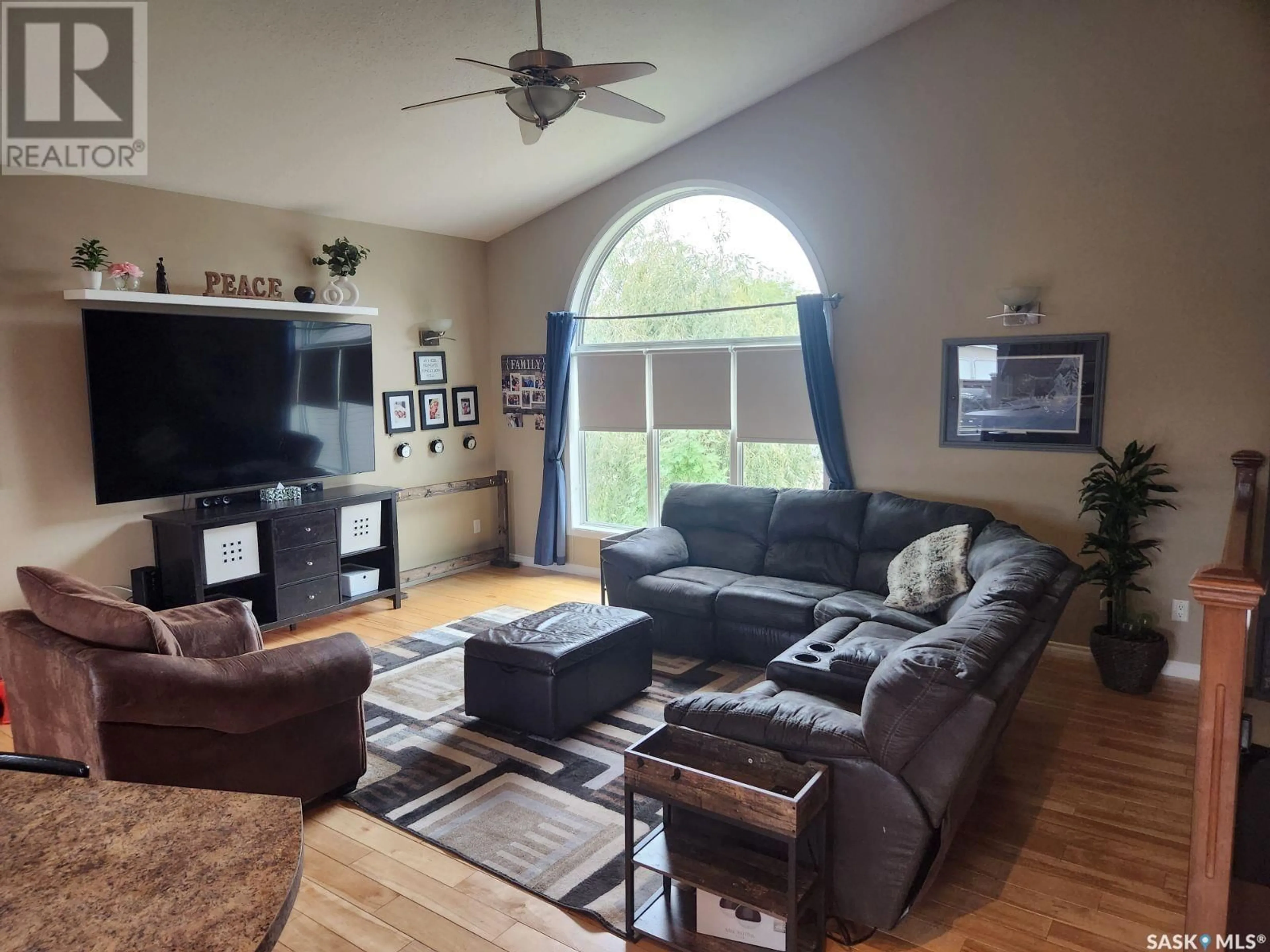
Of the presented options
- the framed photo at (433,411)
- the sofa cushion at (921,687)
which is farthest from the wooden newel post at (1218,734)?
the framed photo at (433,411)

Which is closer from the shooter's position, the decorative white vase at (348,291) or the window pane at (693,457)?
the decorative white vase at (348,291)

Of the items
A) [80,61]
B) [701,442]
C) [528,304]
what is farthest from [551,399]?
[80,61]

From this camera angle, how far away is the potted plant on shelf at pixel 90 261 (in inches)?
170

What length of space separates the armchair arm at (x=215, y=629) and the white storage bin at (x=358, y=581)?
1.80m

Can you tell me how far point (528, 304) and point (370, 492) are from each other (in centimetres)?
219

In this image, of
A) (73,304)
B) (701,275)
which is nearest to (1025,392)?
(701,275)

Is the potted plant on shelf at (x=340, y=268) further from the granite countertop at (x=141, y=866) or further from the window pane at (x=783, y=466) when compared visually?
the granite countertop at (x=141, y=866)

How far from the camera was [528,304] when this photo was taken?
22.3ft

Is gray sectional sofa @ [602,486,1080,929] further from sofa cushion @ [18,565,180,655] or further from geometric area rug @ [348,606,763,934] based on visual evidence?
sofa cushion @ [18,565,180,655]

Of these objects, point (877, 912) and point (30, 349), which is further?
point (30, 349)

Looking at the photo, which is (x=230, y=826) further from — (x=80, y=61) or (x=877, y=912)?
(x=80, y=61)

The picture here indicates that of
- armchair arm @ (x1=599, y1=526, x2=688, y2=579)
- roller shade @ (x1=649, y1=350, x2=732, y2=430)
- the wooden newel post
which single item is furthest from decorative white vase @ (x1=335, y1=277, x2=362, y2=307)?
the wooden newel post

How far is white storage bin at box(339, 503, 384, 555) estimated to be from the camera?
17.8ft

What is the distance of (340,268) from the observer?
5.61 metres
